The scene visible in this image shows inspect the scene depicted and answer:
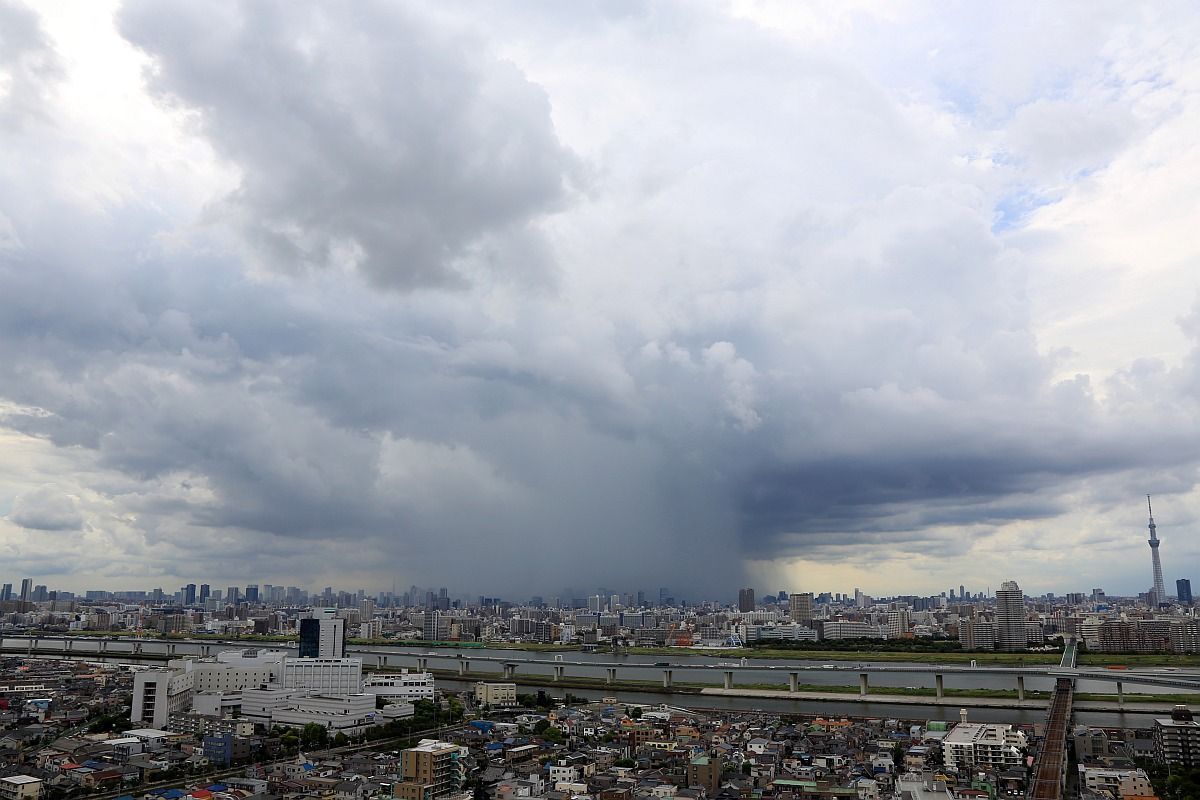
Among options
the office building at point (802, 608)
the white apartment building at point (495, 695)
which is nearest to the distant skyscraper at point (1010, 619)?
the office building at point (802, 608)

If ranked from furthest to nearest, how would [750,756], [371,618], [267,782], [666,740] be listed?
[371,618] < [666,740] < [750,756] < [267,782]

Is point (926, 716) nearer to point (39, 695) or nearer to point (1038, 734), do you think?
point (1038, 734)

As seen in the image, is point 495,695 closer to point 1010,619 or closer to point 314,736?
point 314,736

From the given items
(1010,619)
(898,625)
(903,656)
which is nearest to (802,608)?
(898,625)

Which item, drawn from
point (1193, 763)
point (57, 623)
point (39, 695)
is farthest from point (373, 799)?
point (57, 623)

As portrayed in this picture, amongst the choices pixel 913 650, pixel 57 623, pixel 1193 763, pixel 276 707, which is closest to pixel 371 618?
pixel 57 623

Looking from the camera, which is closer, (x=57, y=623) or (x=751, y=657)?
(x=751, y=657)

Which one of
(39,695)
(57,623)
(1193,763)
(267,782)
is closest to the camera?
(267,782)
